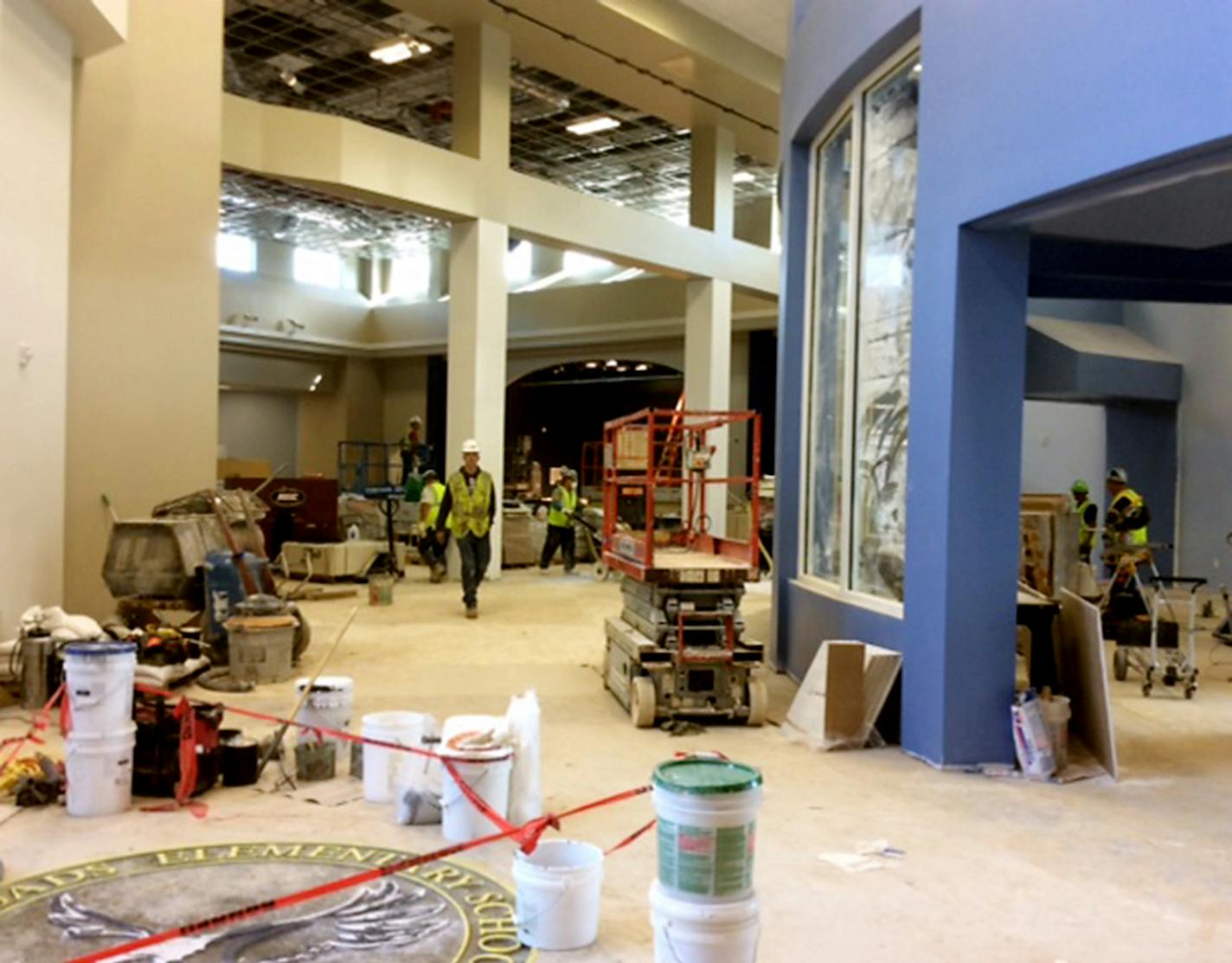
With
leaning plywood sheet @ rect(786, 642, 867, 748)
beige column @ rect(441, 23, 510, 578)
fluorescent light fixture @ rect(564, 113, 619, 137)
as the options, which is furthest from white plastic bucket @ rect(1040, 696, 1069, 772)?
fluorescent light fixture @ rect(564, 113, 619, 137)

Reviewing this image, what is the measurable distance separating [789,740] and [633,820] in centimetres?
179

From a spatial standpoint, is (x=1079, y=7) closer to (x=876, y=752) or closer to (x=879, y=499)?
(x=879, y=499)

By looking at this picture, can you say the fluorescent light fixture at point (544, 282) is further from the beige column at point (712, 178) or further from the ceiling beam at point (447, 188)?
the ceiling beam at point (447, 188)

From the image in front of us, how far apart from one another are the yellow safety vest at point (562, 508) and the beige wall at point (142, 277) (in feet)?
17.8

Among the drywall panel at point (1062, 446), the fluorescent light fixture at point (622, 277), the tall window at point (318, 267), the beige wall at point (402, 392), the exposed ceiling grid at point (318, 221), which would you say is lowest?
the drywall panel at point (1062, 446)

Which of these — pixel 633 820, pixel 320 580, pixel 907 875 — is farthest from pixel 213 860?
pixel 320 580

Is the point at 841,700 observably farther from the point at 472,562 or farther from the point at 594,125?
the point at 594,125

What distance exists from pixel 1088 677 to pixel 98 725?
4.99 meters

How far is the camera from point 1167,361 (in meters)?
15.2

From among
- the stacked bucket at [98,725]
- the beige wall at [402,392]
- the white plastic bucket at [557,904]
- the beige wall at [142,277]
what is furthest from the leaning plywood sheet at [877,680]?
the beige wall at [402,392]

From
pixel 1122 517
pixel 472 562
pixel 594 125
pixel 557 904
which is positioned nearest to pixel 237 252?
pixel 594 125

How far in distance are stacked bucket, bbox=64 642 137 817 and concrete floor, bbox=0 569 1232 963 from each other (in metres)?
0.12

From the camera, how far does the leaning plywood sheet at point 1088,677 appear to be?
5758 mm

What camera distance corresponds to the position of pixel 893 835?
465cm
